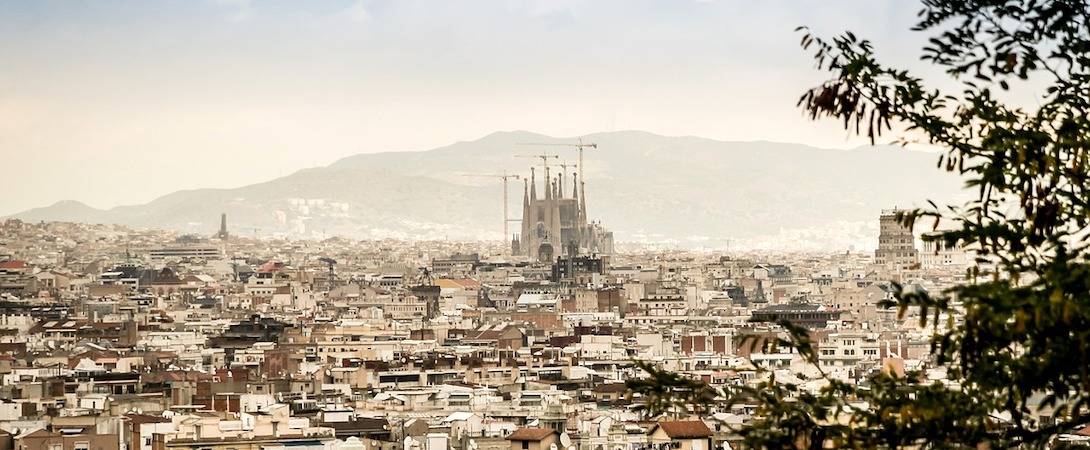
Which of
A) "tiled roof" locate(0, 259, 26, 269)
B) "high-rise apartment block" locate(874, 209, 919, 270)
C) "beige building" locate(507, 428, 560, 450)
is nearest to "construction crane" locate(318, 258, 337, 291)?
"tiled roof" locate(0, 259, 26, 269)

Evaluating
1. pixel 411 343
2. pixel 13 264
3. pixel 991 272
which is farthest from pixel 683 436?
pixel 13 264

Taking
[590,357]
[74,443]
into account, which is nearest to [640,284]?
[590,357]

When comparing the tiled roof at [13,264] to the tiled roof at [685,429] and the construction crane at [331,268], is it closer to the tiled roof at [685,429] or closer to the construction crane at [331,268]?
the construction crane at [331,268]

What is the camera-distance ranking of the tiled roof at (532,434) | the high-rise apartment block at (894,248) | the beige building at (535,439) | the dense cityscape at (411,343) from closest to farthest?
the beige building at (535,439) < the tiled roof at (532,434) < the dense cityscape at (411,343) < the high-rise apartment block at (894,248)

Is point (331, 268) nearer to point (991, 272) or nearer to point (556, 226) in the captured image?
point (556, 226)

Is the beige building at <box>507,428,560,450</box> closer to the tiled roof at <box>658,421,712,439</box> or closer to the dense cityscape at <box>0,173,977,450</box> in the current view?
the dense cityscape at <box>0,173,977,450</box>

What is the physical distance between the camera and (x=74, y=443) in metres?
47.9

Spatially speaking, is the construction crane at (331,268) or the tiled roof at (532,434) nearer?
the tiled roof at (532,434)

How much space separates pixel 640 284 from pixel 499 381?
206ft

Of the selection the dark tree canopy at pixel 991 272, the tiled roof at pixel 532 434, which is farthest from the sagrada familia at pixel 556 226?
the dark tree canopy at pixel 991 272

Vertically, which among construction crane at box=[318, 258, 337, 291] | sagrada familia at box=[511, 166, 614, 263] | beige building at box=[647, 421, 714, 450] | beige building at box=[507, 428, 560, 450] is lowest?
beige building at box=[507, 428, 560, 450]

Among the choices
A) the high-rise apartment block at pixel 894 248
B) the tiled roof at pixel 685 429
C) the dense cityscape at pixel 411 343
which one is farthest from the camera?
the high-rise apartment block at pixel 894 248

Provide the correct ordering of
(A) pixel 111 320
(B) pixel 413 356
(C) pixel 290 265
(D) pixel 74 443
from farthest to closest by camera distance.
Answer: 1. (C) pixel 290 265
2. (A) pixel 111 320
3. (B) pixel 413 356
4. (D) pixel 74 443

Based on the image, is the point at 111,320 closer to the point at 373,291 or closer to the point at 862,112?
the point at 373,291
